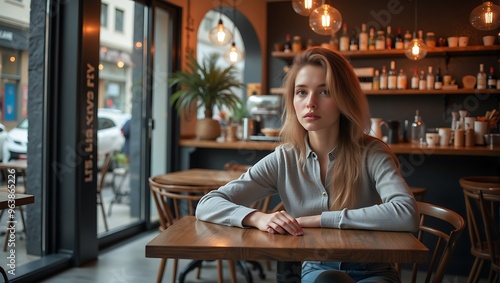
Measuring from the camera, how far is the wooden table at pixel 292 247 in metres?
1.17

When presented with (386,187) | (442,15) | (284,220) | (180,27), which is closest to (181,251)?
(284,220)

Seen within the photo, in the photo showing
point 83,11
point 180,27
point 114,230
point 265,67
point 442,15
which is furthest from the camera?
point 265,67

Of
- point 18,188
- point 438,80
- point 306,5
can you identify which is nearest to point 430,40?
point 438,80

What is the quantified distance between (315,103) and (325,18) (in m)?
2.10

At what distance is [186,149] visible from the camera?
4.72 m

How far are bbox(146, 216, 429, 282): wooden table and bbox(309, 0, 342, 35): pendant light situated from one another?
2.43m

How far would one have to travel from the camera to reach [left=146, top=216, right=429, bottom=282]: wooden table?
46.1 inches

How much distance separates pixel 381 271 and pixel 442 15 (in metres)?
5.06

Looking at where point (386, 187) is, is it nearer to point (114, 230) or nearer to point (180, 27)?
point (114, 230)

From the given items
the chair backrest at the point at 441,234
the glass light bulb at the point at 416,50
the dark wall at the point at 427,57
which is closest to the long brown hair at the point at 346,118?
the chair backrest at the point at 441,234

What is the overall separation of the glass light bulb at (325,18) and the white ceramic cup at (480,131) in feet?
4.79

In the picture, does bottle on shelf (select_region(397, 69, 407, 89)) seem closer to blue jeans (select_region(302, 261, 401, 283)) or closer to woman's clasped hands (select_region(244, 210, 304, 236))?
blue jeans (select_region(302, 261, 401, 283))

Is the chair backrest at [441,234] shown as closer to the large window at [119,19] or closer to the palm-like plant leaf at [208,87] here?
the palm-like plant leaf at [208,87]

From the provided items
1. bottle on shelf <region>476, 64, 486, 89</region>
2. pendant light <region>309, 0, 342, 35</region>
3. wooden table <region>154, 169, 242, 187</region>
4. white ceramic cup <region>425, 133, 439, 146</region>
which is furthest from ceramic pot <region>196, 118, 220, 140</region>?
bottle on shelf <region>476, 64, 486, 89</region>
